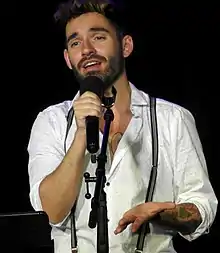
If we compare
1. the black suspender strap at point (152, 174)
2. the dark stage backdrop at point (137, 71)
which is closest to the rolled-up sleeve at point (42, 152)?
the black suspender strap at point (152, 174)

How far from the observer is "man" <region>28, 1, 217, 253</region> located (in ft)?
4.91

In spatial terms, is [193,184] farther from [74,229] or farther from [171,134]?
[74,229]

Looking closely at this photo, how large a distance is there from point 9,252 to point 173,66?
56.2 inches

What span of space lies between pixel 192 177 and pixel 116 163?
0.68 ft

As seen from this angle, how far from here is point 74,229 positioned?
1.55m

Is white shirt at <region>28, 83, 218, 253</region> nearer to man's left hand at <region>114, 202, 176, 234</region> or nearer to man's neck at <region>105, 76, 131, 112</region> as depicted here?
man's neck at <region>105, 76, 131, 112</region>

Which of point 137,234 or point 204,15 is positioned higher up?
point 204,15

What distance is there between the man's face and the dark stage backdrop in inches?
25.4

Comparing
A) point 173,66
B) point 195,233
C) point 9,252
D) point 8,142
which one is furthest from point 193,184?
point 8,142

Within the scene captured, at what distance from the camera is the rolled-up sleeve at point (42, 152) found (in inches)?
61.5

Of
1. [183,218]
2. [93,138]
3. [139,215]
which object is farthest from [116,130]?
[93,138]

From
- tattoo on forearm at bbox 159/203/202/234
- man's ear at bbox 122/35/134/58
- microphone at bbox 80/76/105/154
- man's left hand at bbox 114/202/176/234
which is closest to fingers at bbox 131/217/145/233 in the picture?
man's left hand at bbox 114/202/176/234

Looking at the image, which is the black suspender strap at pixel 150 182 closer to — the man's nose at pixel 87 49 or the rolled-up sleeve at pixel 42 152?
the rolled-up sleeve at pixel 42 152

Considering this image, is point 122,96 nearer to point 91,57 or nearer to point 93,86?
point 91,57
